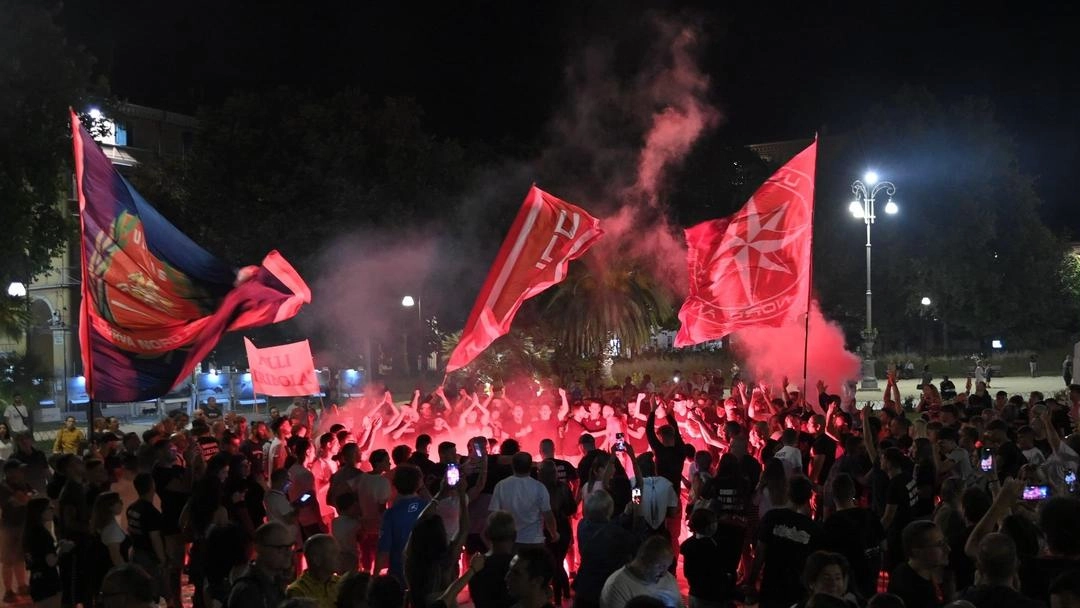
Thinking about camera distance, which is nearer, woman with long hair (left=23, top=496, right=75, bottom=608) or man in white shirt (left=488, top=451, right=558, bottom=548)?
woman with long hair (left=23, top=496, right=75, bottom=608)

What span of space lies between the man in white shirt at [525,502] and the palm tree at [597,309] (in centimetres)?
2170

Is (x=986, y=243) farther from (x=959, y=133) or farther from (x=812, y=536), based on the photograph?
(x=812, y=536)

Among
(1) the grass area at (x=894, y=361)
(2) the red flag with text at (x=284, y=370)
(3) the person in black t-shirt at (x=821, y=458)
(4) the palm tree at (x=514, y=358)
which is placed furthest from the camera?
(1) the grass area at (x=894, y=361)

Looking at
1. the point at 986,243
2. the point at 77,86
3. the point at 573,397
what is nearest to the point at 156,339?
the point at 573,397

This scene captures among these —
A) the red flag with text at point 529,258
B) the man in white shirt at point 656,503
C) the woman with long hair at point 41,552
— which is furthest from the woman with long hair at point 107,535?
the red flag with text at point 529,258

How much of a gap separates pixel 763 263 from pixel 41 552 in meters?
10.4

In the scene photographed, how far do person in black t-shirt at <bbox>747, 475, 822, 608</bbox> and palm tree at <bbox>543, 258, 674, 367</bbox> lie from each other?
76.2 ft

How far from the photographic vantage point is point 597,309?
99.1ft

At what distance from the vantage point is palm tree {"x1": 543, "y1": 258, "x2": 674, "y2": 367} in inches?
1190

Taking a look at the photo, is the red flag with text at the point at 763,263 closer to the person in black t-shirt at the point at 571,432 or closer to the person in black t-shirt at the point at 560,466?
the person in black t-shirt at the point at 571,432

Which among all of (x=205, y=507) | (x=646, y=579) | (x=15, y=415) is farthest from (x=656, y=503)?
(x=15, y=415)

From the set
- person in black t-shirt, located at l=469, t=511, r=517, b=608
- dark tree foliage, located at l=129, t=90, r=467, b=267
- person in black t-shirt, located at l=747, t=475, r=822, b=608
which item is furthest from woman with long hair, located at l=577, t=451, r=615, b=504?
dark tree foliage, located at l=129, t=90, r=467, b=267

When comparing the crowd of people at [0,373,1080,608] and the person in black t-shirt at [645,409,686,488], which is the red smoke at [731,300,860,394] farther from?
the person in black t-shirt at [645,409,686,488]

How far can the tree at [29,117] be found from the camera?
20344mm
